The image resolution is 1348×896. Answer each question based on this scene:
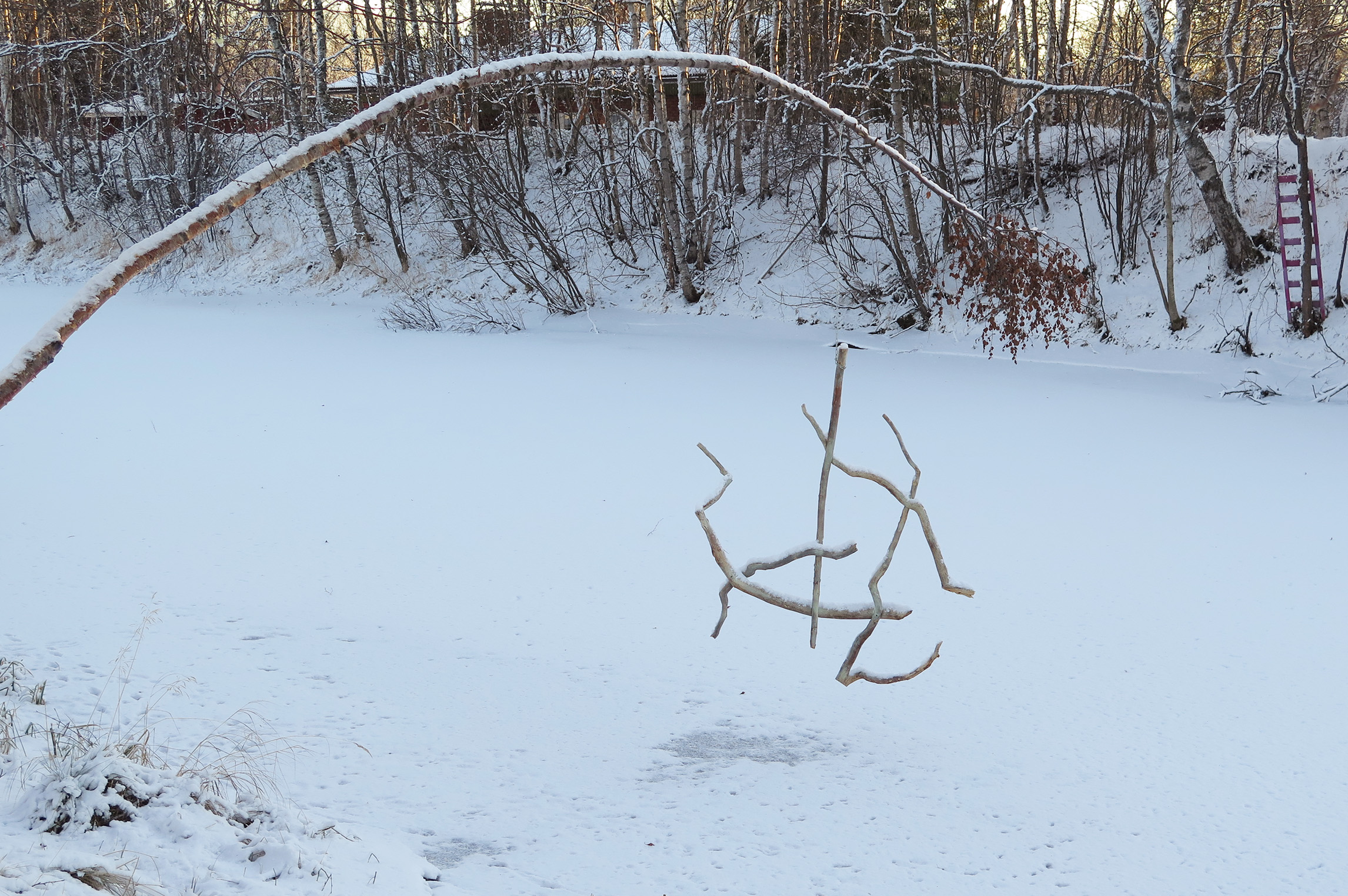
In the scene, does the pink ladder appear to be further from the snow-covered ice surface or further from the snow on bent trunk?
the snow on bent trunk

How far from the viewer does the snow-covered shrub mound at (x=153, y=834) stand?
2.24 metres

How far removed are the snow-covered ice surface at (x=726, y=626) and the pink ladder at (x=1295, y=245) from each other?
2.84ft

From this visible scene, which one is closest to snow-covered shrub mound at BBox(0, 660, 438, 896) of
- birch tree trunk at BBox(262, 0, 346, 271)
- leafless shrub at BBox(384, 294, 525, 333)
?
birch tree trunk at BBox(262, 0, 346, 271)

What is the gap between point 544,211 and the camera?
1731 centimetres

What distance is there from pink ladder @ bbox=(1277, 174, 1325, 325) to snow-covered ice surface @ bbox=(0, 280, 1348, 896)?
0.86 meters

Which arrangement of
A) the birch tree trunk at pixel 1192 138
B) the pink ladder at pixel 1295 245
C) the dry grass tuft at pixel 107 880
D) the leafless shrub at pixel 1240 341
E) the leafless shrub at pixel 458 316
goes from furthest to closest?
1. the leafless shrub at pixel 458 316
2. the leafless shrub at pixel 1240 341
3. the pink ladder at pixel 1295 245
4. the birch tree trunk at pixel 1192 138
5. the dry grass tuft at pixel 107 880

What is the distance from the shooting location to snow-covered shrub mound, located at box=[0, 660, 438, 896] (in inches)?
88.2

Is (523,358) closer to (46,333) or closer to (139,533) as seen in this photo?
(139,533)

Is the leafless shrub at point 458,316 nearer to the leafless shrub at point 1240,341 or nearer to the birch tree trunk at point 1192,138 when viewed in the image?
the birch tree trunk at point 1192,138

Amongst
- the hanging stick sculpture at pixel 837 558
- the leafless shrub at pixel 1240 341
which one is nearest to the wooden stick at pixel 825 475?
the hanging stick sculpture at pixel 837 558

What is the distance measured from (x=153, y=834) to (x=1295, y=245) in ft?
36.8

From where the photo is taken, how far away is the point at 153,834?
245 cm

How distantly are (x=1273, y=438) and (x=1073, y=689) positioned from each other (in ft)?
16.0

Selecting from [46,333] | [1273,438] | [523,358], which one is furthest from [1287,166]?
[46,333]
